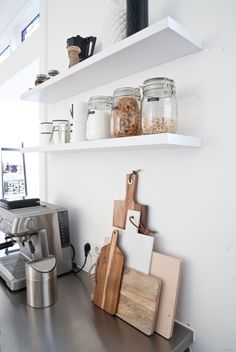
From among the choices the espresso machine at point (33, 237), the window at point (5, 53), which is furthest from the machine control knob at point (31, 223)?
the window at point (5, 53)

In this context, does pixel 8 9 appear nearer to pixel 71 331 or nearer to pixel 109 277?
pixel 109 277

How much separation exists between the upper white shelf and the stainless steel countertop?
915mm

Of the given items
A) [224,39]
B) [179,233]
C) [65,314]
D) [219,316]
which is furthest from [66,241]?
[224,39]

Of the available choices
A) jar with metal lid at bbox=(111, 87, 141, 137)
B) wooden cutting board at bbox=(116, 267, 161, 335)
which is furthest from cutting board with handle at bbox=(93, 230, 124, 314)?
jar with metal lid at bbox=(111, 87, 141, 137)

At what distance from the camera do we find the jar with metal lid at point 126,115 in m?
0.82

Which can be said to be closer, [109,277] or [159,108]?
[159,108]

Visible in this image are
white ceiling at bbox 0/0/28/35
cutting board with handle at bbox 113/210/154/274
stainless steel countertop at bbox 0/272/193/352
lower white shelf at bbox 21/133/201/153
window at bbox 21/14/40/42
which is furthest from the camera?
window at bbox 21/14/40/42

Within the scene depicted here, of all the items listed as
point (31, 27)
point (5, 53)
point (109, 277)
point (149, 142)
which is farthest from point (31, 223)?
point (5, 53)

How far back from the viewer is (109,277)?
37.7 inches

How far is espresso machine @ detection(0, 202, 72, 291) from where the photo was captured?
1.08 meters

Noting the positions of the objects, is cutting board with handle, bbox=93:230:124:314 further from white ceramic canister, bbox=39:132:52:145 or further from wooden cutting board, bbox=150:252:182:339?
white ceramic canister, bbox=39:132:52:145

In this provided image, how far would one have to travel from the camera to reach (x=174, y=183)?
87 centimetres

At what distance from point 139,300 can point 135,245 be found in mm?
185

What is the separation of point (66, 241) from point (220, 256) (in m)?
0.76
